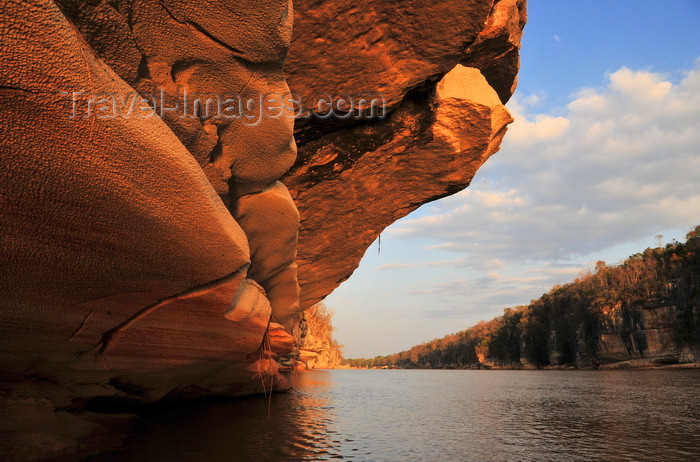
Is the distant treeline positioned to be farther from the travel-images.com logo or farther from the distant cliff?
the travel-images.com logo

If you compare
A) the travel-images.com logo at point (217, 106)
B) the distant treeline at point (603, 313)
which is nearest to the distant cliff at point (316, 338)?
the distant treeline at point (603, 313)

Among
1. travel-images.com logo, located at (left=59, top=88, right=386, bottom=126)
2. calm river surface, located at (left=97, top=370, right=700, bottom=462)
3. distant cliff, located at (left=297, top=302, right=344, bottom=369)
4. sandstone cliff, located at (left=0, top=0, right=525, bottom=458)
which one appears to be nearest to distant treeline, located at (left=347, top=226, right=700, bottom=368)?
distant cliff, located at (left=297, top=302, right=344, bottom=369)

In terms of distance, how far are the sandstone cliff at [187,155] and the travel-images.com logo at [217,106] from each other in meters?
0.02

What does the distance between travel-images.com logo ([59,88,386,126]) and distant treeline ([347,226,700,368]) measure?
193ft

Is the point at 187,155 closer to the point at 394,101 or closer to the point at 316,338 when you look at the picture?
the point at 394,101

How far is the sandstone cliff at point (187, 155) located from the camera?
3096 millimetres

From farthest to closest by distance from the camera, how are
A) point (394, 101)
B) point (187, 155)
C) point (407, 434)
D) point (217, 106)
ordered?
point (407, 434) < point (394, 101) < point (217, 106) < point (187, 155)

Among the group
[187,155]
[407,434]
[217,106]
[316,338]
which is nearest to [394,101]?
[217,106]

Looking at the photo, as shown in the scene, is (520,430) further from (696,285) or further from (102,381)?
(696,285)

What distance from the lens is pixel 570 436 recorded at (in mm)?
9203

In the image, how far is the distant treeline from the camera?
52.9 meters

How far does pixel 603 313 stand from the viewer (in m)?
64.2

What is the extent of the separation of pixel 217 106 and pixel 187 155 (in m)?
1.24

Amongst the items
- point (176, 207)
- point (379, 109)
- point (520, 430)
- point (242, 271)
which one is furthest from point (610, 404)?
point (176, 207)
